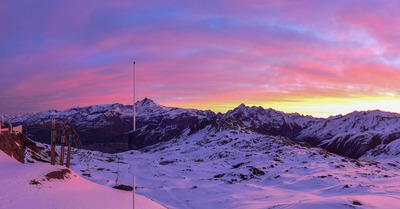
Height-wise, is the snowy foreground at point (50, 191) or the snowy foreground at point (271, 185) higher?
the snowy foreground at point (50, 191)

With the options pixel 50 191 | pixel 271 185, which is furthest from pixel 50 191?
pixel 271 185

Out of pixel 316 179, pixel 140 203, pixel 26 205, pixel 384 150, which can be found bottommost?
pixel 384 150

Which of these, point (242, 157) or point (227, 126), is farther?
point (227, 126)

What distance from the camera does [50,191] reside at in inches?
885

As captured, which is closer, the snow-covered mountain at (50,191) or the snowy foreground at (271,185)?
the snow-covered mountain at (50,191)

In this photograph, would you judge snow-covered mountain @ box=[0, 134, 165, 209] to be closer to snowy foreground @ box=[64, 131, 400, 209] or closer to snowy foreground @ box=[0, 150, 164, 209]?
snowy foreground @ box=[0, 150, 164, 209]

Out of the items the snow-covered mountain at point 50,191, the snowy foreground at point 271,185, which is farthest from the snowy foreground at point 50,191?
the snowy foreground at point 271,185

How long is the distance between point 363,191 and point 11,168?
44.4 meters

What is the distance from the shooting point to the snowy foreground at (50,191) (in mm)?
20016

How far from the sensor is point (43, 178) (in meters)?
24.0

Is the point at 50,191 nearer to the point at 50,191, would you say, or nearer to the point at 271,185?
the point at 50,191

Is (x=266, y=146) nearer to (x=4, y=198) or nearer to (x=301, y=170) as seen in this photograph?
(x=301, y=170)

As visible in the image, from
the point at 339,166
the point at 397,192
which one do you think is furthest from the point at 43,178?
the point at 339,166

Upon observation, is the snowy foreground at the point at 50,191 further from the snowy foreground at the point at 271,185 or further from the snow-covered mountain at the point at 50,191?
the snowy foreground at the point at 271,185
